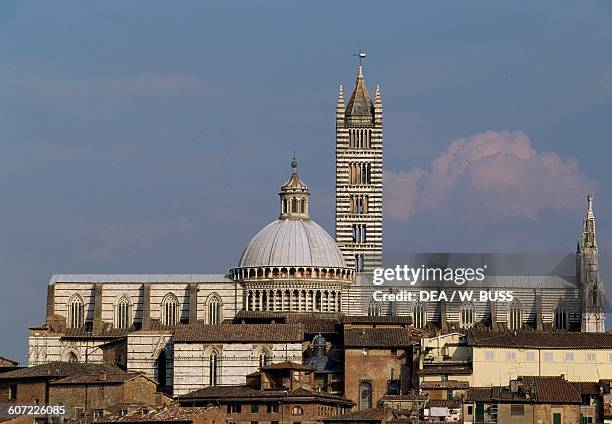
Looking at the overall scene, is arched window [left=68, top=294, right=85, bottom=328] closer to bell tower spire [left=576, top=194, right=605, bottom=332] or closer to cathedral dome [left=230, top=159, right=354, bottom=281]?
cathedral dome [left=230, top=159, right=354, bottom=281]

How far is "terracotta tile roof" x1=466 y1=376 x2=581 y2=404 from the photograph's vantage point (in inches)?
3132

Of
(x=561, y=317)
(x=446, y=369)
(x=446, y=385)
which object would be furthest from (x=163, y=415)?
(x=561, y=317)

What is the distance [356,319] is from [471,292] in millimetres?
9746


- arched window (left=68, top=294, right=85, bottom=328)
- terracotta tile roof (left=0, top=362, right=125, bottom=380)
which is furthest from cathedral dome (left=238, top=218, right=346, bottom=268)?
terracotta tile roof (left=0, top=362, right=125, bottom=380)

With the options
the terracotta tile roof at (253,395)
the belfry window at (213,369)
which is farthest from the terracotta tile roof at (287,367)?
the belfry window at (213,369)

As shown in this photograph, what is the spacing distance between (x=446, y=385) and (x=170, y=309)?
23169 mm

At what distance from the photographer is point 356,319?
98500 millimetres

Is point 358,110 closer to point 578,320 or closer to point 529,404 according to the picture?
point 578,320

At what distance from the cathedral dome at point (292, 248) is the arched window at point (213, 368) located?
1069 centimetres

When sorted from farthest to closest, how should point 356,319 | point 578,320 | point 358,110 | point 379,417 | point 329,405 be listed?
point 358,110, point 578,320, point 356,319, point 329,405, point 379,417

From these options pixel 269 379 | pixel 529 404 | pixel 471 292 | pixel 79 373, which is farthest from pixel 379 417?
pixel 471 292

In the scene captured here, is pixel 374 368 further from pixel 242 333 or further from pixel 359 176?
pixel 359 176

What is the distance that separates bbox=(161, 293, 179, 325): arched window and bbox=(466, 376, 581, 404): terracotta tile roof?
1017 inches

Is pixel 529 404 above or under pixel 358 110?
under
